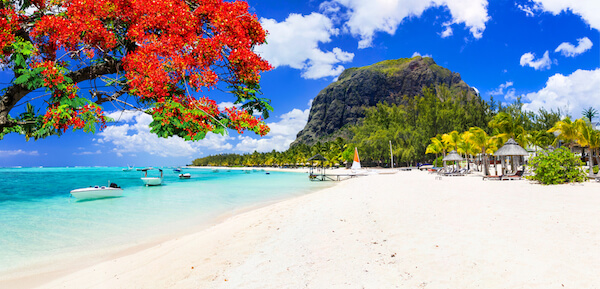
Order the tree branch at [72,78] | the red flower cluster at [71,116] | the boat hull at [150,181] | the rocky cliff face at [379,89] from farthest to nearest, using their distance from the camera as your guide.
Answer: the rocky cliff face at [379,89] → the boat hull at [150,181] → the tree branch at [72,78] → the red flower cluster at [71,116]

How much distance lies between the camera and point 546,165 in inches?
687

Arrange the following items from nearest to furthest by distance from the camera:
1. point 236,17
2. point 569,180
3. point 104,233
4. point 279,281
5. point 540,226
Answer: point 236,17
point 279,281
point 540,226
point 104,233
point 569,180

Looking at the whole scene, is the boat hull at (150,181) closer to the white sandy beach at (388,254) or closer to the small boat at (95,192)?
the small boat at (95,192)

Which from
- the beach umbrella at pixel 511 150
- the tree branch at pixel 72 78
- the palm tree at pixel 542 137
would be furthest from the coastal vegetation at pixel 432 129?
the tree branch at pixel 72 78

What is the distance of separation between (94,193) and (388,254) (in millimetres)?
27369

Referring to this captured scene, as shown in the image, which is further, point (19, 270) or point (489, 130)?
point (489, 130)

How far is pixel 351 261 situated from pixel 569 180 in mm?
19154

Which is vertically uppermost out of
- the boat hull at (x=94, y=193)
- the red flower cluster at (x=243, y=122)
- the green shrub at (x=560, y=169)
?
the red flower cluster at (x=243, y=122)

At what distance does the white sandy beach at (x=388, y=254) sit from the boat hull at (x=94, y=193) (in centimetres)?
2000

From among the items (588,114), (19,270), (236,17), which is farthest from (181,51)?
(588,114)

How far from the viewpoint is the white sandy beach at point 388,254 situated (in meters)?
4.68

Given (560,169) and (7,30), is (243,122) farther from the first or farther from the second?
(560,169)

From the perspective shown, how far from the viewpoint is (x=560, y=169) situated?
17.1 meters

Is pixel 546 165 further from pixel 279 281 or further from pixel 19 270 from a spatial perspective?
pixel 19 270
